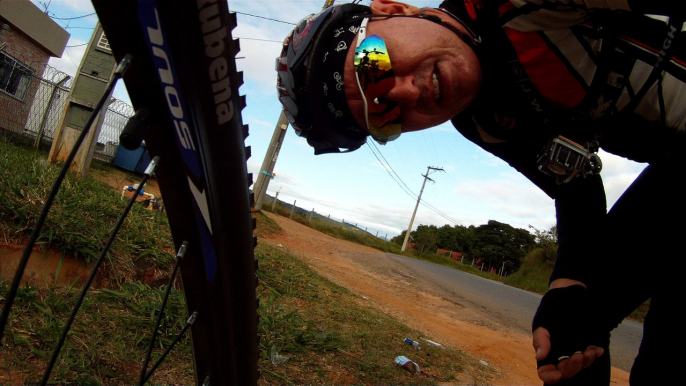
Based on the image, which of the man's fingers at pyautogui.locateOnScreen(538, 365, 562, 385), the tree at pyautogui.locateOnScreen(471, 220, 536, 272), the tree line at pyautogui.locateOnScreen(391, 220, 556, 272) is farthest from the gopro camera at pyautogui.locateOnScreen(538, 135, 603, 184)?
the tree at pyautogui.locateOnScreen(471, 220, 536, 272)

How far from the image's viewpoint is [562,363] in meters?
0.92

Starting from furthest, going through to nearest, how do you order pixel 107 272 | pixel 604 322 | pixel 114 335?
pixel 107 272 → pixel 114 335 → pixel 604 322

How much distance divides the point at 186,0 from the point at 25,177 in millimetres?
2020

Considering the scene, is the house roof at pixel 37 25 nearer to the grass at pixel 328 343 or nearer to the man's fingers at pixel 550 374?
the grass at pixel 328 343

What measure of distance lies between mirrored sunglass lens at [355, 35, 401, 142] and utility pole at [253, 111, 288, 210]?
9910mm

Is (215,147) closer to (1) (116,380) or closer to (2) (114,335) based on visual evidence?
(1) (116,380)

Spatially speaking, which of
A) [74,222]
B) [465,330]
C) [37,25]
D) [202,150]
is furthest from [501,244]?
[202,150]

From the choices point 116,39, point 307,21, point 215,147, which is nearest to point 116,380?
point 215,147

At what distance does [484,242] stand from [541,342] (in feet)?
145

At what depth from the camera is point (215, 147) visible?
754 mm

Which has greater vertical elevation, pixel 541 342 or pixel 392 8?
pixel 392 8

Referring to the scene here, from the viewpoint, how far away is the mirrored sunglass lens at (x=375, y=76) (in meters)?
1.06

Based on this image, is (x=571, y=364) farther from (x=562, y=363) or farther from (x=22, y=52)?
(x=22, y=52)

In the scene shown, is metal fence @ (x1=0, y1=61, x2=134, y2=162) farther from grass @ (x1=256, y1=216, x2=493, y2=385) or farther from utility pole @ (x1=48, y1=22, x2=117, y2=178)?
grass @ (x1=256, y1=216, x2=493, y2=385)
